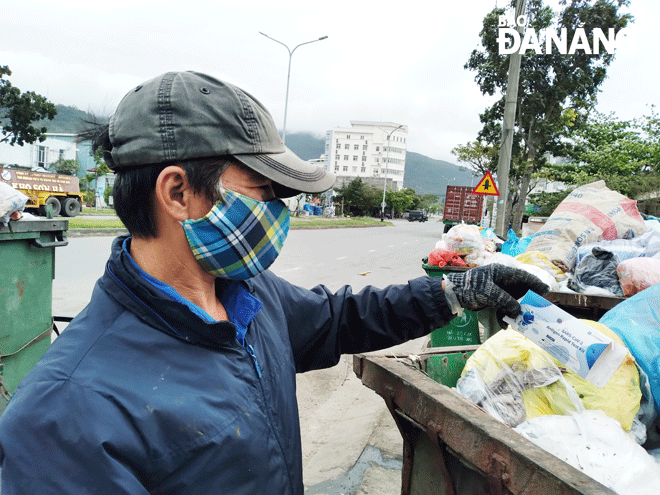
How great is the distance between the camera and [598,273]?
3457 mm

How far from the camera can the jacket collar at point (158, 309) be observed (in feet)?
3.53

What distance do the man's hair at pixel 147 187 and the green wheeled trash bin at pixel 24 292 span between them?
78.4 inches

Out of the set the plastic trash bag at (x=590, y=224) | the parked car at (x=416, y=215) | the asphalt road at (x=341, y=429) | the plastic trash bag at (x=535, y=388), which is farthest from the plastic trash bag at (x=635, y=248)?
the parked car at (x=416, y=215)

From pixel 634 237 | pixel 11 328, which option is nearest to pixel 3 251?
pixel 11 328

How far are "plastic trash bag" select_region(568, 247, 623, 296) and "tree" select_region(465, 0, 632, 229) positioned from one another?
50.8ft

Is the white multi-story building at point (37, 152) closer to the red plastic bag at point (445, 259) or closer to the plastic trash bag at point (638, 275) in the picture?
the red plastic bag at point (445, 259)

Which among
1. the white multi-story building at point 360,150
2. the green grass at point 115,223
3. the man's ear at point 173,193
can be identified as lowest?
the green grass at point 115,223

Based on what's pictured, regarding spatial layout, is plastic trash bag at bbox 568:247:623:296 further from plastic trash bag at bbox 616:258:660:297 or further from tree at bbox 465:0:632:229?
tree at bbox 465:0:632:229

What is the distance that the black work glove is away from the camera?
5.58 ft

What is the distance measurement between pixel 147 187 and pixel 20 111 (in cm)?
3021

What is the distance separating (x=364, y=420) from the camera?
3660mm

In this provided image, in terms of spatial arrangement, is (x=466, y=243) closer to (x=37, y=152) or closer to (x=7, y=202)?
(x=7, y=202)

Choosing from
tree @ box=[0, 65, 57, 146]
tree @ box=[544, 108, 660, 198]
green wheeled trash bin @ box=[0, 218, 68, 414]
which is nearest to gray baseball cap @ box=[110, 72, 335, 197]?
green wheeled trash bin @ box=[0, 218, 68, 414]

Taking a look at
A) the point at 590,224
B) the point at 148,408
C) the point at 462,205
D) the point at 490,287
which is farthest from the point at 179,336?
the point at 462,205
